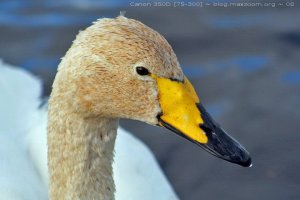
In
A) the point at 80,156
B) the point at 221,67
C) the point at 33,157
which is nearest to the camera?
the point at 80,156

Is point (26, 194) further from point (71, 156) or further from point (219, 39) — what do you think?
point (219, 39)

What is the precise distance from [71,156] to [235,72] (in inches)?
139

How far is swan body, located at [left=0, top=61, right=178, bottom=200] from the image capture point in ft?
17.9

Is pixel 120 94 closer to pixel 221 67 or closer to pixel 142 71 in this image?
pixel 142 71

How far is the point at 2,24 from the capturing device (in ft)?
27.4

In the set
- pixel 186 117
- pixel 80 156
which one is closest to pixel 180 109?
pixel 186 117

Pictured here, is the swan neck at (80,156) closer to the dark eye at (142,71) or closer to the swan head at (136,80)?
the swan head at (136,80)

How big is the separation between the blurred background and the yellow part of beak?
2494 mm

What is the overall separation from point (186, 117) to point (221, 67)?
3789mm

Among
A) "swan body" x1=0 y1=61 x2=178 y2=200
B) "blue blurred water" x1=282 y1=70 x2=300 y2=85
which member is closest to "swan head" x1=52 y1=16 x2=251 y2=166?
"swan body" x1=0 y1=61 x2=178 y2=200

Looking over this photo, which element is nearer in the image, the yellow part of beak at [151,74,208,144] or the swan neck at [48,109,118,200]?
the yellow part of beak at [151,74,208,144]

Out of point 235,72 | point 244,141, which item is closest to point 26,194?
point 244,141

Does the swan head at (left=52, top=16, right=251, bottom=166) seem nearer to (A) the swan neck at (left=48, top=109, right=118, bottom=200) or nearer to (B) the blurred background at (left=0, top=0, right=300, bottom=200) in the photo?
(A) the swan neck at (left=48, top=109, right=118, bottom=200)

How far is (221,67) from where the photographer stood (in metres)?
7.79
